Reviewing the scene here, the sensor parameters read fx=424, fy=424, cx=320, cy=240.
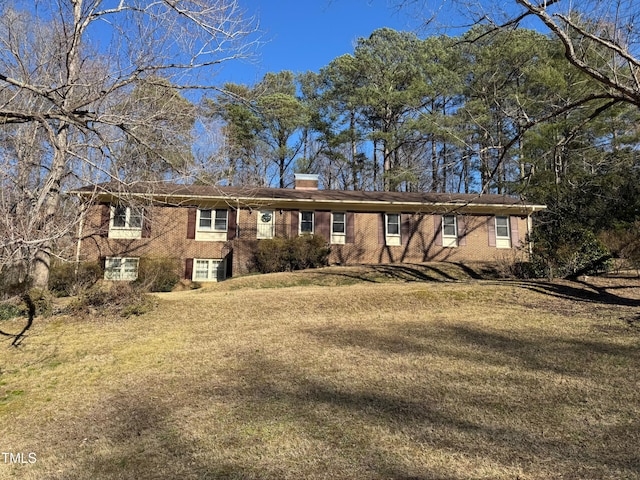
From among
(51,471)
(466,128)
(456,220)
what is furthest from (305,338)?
(466,128)

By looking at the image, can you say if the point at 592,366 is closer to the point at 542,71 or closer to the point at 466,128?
the point at 542,71

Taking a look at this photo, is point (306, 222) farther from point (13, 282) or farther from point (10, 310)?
point (10, 310)

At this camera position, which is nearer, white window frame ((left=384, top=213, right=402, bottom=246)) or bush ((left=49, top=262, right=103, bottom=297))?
bush ((left=49, top=262, right=103, bottom=297))

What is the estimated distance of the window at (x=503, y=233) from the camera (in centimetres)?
2011

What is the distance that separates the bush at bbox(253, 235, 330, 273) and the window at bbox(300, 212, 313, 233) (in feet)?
8.67

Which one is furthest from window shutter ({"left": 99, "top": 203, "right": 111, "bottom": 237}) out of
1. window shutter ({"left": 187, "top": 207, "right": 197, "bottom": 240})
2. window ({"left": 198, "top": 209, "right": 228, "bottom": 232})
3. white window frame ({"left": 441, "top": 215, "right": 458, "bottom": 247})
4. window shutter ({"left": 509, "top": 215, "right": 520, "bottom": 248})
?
window shutter ({"left": 509, "top": 215, "right": 520, "bottom": 248})

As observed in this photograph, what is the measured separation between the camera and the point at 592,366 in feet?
18.7

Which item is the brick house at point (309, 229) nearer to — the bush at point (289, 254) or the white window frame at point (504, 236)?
the white window frame at point (504, 236)

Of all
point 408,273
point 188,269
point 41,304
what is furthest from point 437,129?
point 41,304

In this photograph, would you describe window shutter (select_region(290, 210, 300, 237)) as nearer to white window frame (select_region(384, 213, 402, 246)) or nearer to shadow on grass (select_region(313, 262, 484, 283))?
shadow on grass (select_region(313, 262, 484, 283))

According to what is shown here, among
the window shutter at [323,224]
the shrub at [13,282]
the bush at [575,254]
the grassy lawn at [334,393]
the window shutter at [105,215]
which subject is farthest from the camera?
the window shutter at [323,224]

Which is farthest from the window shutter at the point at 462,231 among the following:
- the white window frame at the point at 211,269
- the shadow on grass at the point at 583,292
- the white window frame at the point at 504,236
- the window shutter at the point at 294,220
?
the white window frame at the point at 211,269

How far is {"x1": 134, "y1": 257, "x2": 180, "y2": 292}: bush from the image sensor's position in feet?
47.8

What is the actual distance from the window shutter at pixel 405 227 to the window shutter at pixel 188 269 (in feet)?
31.5
